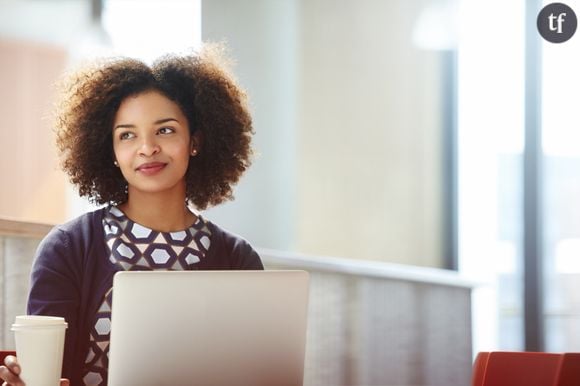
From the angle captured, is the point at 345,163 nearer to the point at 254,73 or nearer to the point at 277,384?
the point at 254,73

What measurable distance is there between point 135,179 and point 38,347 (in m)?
0.81

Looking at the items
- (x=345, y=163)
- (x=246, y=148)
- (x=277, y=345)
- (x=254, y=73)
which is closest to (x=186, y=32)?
(x=254, y=73)

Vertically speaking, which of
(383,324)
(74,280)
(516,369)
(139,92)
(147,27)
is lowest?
(383,324)

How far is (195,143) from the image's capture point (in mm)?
2539

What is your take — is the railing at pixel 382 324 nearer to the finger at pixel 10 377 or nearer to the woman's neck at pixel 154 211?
the woman's neck at pixel 154 211

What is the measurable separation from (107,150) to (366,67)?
312 cm

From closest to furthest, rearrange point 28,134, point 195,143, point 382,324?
1. point 195,143
2. point 28,134
3. point 382,324

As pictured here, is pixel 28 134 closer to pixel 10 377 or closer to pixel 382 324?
pixel 382 324

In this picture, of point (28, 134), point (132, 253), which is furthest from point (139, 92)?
point (28, 134)

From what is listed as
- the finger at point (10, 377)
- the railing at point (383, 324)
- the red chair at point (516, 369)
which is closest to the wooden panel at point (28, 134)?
the railing at point (383, 324)

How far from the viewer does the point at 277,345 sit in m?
1.68

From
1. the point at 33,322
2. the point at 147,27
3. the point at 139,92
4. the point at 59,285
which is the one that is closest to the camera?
the point at 33,322

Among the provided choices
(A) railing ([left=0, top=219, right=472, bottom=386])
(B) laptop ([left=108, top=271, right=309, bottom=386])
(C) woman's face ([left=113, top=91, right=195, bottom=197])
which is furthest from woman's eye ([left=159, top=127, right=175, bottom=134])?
(A) railing ([left=0, top=219, right=472, bottom=386])

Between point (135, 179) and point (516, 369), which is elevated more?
point (135, 179)
